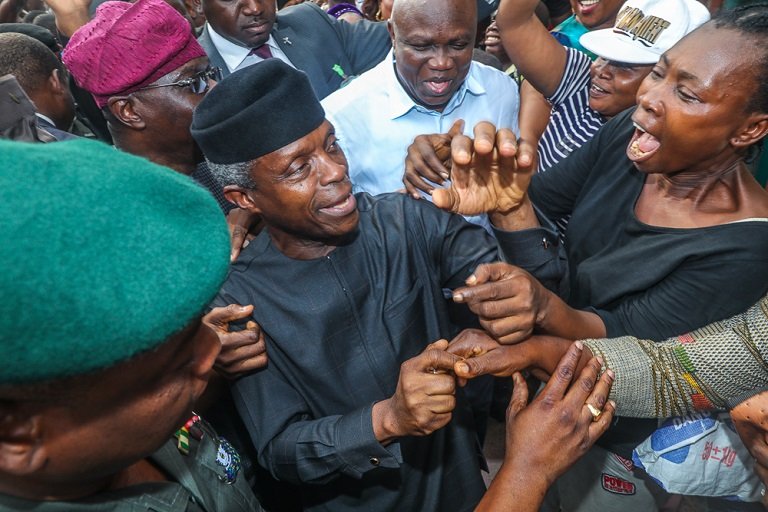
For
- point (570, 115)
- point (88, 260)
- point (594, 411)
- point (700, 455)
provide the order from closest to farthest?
1. point (88, 260)
2. point (594, 411)
3. point (700, 455)
4. point (570, 115)

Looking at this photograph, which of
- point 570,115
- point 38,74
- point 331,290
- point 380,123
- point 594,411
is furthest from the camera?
point 38,74

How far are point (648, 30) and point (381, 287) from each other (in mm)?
1833

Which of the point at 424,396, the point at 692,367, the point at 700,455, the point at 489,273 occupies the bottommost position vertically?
the point at 700,455

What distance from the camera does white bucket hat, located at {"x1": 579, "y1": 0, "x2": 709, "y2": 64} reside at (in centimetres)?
252

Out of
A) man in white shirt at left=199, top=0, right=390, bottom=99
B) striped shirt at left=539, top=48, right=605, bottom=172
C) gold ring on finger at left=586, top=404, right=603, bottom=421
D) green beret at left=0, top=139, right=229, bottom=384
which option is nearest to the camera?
green beret at left=0, top=139, right=229, bottom=384

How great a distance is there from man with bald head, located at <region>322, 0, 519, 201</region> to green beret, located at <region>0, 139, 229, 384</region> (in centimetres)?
193

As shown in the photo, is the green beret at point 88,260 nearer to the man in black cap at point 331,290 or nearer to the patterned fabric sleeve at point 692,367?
the man in black cap at point 331,290

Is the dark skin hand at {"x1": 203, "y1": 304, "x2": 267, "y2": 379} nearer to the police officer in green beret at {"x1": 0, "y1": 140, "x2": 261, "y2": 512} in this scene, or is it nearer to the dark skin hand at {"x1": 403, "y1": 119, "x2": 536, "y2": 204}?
the police officer in green beret at {"x1": 0, "y1": 140, "x2": 261, "y2": 512}

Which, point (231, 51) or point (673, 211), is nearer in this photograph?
point (673, 211)

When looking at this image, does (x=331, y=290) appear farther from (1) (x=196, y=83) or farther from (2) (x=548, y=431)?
(1) (x=196, y=83)

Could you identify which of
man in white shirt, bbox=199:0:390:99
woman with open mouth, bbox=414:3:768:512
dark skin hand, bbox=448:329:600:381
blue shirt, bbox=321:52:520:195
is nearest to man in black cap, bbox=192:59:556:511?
dark skin hand, bbox=448:329:600:381

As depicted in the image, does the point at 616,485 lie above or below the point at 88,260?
Answer: below

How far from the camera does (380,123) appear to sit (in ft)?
8.82

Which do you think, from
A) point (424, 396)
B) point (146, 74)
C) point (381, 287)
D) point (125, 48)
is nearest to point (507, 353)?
point (424, 396)
